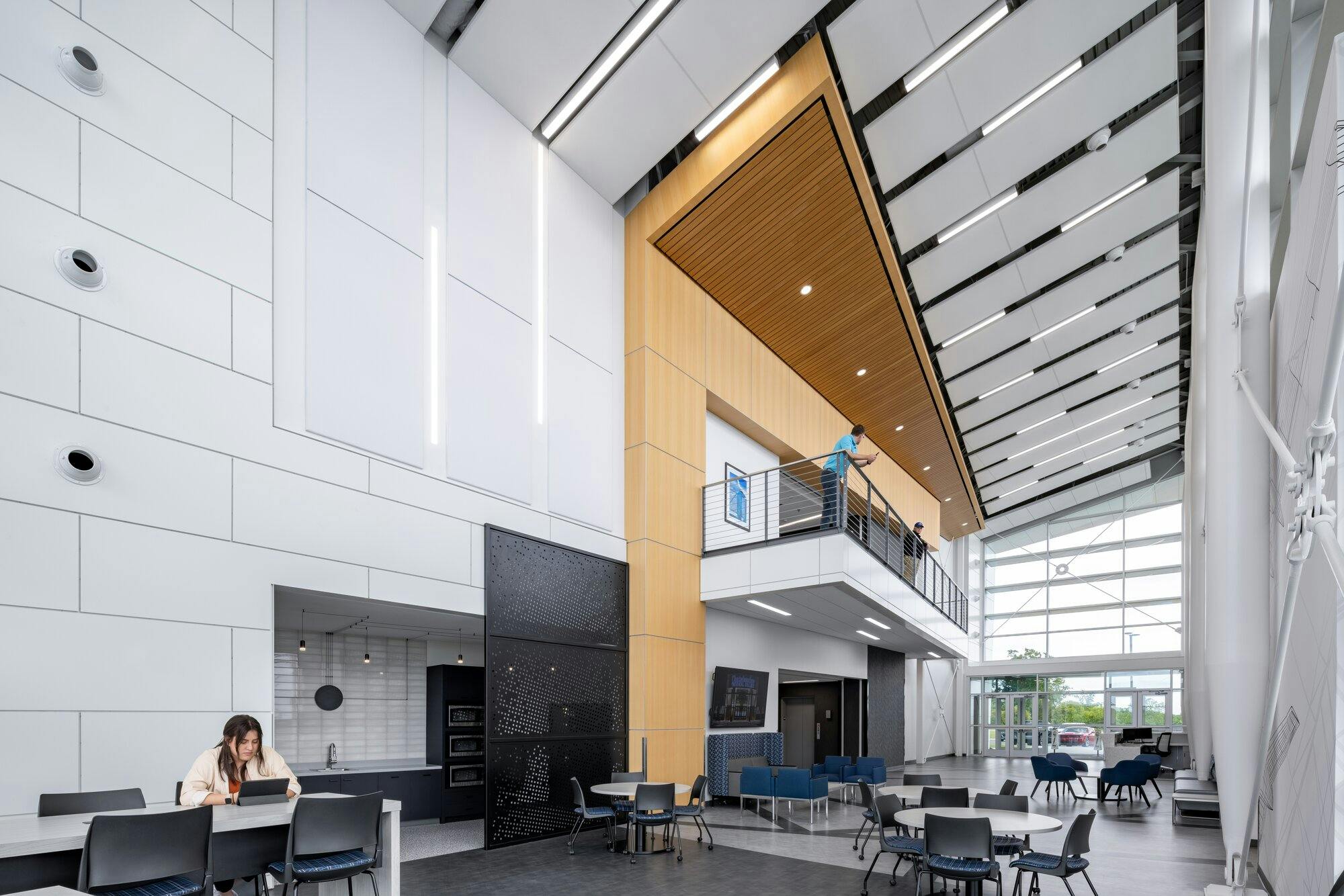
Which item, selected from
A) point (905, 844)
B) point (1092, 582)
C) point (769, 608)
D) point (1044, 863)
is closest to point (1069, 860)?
point (1044, 863)

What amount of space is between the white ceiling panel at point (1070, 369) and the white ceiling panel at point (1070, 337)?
15.9 inches

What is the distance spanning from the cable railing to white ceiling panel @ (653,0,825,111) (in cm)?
456

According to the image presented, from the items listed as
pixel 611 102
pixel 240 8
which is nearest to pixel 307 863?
pixel 240 8

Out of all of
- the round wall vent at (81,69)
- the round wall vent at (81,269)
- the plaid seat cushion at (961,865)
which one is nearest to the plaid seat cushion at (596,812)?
the plaid seat cushion at (961,865)

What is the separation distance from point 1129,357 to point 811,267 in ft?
31.8

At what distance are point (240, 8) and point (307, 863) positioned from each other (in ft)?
20.4

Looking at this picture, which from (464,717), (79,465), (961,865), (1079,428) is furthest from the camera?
(1079,428)

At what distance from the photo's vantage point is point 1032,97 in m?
9.92

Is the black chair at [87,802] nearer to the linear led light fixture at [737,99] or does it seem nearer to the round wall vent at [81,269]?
the round wall vent at [81,269]

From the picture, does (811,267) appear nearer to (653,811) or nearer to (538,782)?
(653,811)

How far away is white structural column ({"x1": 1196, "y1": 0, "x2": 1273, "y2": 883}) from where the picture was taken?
18.2 feet

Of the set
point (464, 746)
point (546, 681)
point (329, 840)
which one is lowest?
point (464, 746)

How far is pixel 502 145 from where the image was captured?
9211 millimetres

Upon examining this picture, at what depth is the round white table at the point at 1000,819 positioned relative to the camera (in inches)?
225
